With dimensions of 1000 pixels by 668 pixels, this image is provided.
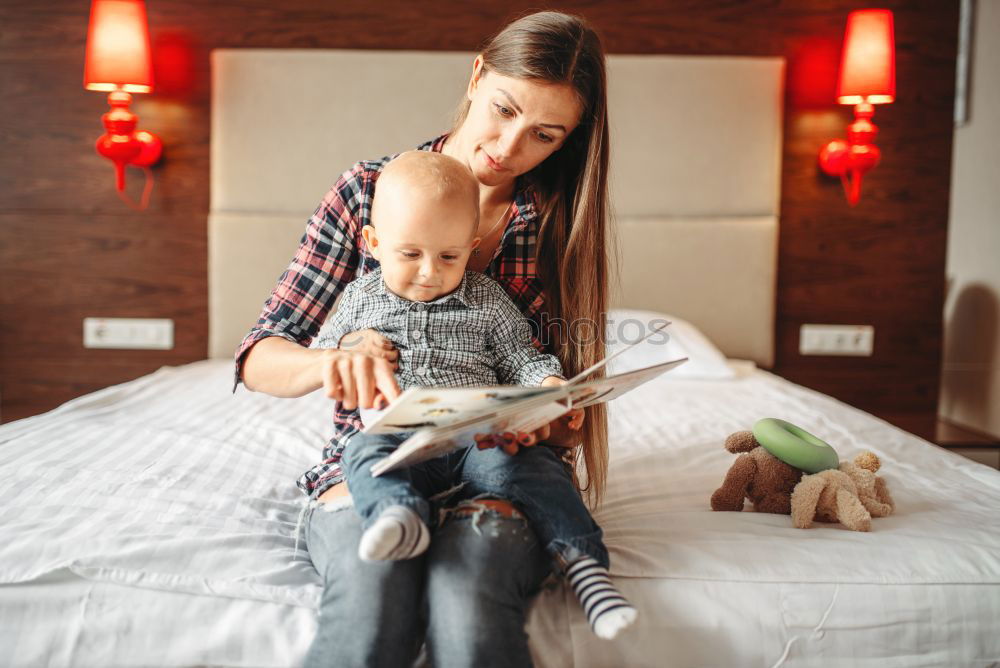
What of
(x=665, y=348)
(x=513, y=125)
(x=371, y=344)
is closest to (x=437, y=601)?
(x=371, y=344)

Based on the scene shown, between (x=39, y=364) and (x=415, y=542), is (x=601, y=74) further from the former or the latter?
(x=39, y=364)

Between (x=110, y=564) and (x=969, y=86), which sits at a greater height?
(x=969, y=86)

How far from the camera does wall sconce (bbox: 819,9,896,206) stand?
2523 millimetres

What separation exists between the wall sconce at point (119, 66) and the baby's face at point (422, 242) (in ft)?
5.73

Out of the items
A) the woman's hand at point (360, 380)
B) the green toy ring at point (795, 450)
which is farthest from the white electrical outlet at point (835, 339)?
the woman's hand at point (360, 380)

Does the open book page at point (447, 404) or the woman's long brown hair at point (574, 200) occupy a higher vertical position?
the woman's long brown hair at point (574, 200)

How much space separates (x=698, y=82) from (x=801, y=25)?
0.41 m

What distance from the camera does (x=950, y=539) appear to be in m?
1.12

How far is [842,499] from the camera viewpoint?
1178 millimetres

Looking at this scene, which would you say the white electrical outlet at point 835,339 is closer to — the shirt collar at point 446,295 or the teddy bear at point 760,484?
the teddy bear at point 760,484

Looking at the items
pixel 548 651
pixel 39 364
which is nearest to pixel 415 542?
pixel 548 651

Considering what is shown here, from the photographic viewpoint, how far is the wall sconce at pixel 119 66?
2.43m

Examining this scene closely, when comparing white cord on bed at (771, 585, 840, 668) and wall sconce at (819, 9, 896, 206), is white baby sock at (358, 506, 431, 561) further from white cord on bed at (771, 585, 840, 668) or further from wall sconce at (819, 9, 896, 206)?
wall sconce at (819, 9, 896, 206)

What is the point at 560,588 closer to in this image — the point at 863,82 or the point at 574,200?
the point at 574,200
